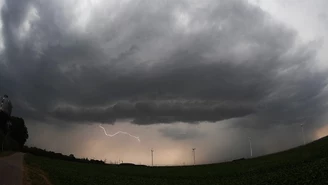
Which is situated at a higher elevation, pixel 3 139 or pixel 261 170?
pixel 3 139

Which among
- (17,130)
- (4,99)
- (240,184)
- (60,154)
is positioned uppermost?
(4,99)

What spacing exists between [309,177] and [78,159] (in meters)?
118

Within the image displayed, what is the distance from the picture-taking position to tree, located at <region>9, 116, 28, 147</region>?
454 feet

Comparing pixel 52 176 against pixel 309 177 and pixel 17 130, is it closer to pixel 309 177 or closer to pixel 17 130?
pixel 309 177

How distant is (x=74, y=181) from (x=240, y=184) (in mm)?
30795

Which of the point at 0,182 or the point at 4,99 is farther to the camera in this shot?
the point at 4,99

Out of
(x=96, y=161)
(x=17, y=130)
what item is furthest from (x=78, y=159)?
(x=17, y=130)

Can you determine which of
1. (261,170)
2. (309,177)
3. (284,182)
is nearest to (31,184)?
(284,182)

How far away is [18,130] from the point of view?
142 meters

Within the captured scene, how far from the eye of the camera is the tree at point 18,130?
454 feet

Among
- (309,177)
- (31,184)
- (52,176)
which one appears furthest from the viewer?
(52,176)

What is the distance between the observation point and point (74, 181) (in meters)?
53.7

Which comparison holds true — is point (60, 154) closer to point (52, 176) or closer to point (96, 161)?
point (96, 161)

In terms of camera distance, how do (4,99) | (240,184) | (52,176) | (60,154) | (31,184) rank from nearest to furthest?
1. (31,184)
2. (240,184)
3. (52,176)
4. (4,99)
5. (60,154)
